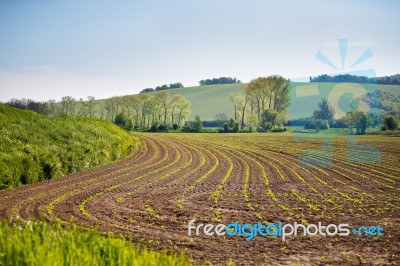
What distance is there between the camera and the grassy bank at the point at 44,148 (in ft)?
57.7

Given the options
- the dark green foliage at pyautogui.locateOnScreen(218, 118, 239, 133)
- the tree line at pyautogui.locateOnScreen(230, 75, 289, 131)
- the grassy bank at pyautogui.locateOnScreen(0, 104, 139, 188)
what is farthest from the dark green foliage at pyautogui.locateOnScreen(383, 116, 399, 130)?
the grassy bank at pyautogui.locateOnScreen(0, 104, 139, 188)

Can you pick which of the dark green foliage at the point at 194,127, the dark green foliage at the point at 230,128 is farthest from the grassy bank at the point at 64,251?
the dark green foliage at the point at 194,127

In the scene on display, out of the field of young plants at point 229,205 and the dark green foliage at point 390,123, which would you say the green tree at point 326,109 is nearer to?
the field of young plants at point 229,205

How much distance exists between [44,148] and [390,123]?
62.3 m

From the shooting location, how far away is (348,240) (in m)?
9.12

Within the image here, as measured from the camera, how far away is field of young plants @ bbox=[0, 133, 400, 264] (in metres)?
8.45

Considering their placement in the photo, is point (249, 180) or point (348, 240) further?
point (249, 180)

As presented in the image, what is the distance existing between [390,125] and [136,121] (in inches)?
3411

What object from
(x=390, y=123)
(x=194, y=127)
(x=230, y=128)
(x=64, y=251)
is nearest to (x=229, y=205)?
(x=64, y=251)

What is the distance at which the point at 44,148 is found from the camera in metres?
20.6

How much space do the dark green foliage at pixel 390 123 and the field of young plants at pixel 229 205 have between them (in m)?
47.4

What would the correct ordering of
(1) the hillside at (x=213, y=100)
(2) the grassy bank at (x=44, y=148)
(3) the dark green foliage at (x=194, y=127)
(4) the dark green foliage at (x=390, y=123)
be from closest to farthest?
1. (2) the grassy bank at (x=44, y=148)
2. (4) the dark green foliage at (x=390, y=123)
3. (3) the dark green foliage at (x=194, y=127)
4. (1) the hillside at (x=213, y=100)

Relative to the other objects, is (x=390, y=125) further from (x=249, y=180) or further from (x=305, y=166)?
(x=249, y=180)

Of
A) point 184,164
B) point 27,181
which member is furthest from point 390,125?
point 27,181
